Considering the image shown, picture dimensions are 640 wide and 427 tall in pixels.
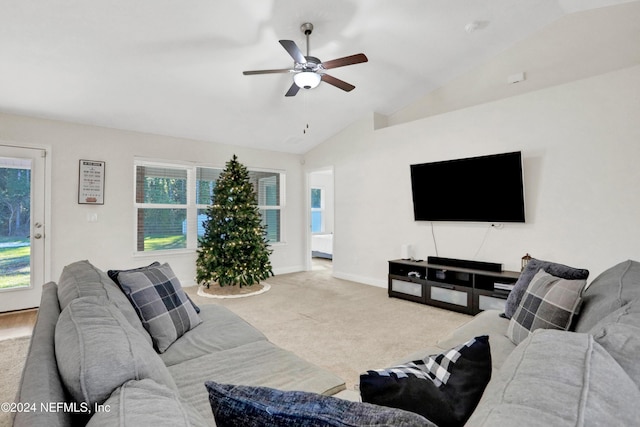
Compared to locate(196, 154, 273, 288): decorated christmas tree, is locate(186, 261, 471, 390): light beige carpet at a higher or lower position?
lower

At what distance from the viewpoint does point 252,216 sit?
16.9 feet

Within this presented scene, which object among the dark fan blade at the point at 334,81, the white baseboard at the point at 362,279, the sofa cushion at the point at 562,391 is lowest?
the white baseboard at the point at 362,279

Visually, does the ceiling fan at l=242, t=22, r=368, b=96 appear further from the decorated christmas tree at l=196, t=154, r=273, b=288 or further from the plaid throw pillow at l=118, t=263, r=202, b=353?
the decorated christmas tree at l=196, t=154, r=273, b=288

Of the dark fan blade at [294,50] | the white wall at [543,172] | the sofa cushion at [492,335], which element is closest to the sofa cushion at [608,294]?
the sofa cushion at [492,335]

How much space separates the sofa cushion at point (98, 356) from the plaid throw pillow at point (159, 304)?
2.45 feet

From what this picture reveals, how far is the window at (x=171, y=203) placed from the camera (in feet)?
16.1

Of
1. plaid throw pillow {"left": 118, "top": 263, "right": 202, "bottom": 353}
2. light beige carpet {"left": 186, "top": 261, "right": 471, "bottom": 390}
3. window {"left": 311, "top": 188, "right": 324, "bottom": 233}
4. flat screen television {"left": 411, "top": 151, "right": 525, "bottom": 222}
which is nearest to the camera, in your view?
plaid throw pillow {"left": 118, "top": 263, "right": 202, "bottom": 353}

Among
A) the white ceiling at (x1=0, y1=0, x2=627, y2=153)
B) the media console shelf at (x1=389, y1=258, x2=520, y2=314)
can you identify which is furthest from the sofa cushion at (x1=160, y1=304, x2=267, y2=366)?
the media console shelf at (x1=389, y1=258, x2=520, y2=314)

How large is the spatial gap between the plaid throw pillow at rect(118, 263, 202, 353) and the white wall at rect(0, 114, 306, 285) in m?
3.08

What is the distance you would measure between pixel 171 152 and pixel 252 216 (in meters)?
1.64

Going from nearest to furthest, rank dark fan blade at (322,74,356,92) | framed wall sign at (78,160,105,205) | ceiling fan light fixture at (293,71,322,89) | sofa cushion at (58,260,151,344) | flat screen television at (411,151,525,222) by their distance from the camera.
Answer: sofa cushion at (58,260,151,344) < ceiling fan light fixture at (293,71,322,89) < dark fan blade at (322,74,356,92) < flat screen television at (411,151,525,222) < framed wall sign at (78,160,105,205)

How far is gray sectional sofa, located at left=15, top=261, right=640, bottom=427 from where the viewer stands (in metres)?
0.51

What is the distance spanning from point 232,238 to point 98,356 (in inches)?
168

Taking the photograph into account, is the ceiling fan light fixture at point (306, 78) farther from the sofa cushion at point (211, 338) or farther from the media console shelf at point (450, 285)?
the media console shelf at point (450, 285)
